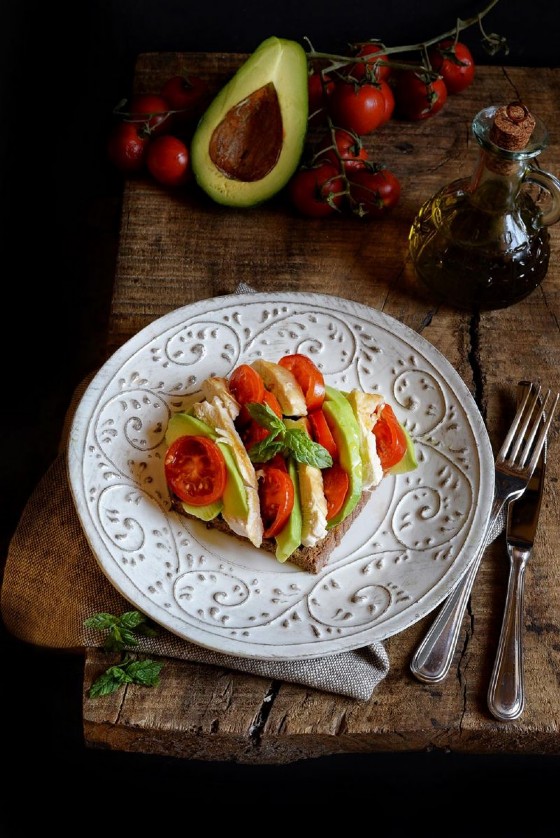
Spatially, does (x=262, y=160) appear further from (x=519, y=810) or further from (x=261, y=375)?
(x=519, y=810)

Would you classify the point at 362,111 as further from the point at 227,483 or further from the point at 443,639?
the point at 443,639

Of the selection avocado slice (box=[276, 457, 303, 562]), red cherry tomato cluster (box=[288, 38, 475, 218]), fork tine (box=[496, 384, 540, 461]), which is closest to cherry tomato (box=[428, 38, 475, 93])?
red cherry tomato cluster (box=[288, 38, 475, 218])

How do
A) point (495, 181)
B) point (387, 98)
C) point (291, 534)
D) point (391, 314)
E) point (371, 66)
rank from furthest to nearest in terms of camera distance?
point (387, 98) < point (371, 66) < point (391, 314) < point (495, 181) < point (291, 534)

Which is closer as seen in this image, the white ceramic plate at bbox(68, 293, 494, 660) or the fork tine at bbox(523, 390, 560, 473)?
the white ceramic plate at bbox(68, 293, 494, 660)

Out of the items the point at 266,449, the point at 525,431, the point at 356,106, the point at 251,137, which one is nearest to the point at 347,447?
the point at 266,449

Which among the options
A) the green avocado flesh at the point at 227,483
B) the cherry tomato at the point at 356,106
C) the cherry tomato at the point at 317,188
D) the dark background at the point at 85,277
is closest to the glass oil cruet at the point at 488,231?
the cherry tomato at the point at 317,188

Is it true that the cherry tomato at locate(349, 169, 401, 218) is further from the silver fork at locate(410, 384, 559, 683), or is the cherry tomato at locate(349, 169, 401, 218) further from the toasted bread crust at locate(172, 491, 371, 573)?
the toasted bread crust at locate(172, 491, 371, 573)
